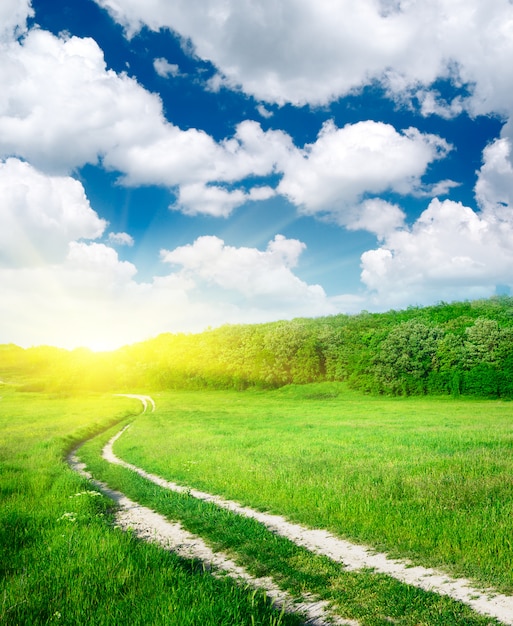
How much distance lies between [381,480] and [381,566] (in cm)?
647

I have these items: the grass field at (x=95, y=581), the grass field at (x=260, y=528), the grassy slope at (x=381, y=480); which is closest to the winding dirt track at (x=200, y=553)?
the grass field at (x=260, y=528)

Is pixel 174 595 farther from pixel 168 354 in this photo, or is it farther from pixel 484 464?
pixel 168 354

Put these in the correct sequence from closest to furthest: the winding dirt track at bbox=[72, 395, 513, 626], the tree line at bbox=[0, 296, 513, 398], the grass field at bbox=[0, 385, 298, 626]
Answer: the grass field at bbox=[0, 385, 298, 626] → the winding dirt track at bbox=[72, 395, 513, 626] → the tree line at bbox=[0, 296, 513, 398]

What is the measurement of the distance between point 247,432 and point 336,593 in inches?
944

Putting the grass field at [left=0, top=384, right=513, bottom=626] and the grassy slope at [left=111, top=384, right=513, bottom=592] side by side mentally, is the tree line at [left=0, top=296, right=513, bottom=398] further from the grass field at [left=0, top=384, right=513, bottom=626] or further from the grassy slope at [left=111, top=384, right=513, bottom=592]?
the grass field at [left=0, top=384, right=513, bottom=626]

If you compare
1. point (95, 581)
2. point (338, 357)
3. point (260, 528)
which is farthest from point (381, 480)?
point (338, 357)

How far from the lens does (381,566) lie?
324 inches

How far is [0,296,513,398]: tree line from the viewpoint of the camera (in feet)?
226

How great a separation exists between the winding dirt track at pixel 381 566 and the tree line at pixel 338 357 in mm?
63359

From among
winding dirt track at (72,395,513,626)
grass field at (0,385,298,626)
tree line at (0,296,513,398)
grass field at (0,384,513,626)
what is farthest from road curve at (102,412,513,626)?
tree line at (0,296,513,398)

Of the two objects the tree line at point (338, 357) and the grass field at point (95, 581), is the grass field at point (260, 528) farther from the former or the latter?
the tree line at point (338, 357)

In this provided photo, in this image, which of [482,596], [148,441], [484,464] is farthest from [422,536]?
[148,441]

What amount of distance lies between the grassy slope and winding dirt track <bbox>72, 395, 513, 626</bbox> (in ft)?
1.12

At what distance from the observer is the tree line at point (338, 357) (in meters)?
68.9
